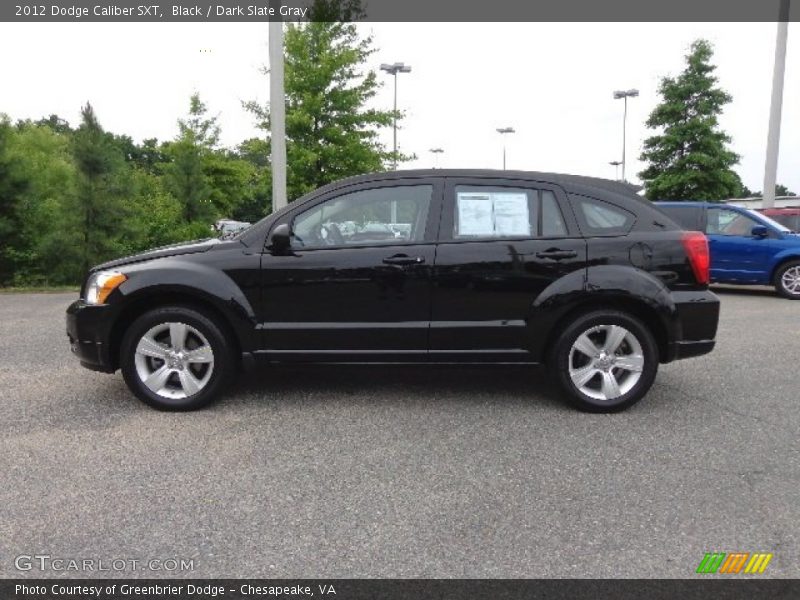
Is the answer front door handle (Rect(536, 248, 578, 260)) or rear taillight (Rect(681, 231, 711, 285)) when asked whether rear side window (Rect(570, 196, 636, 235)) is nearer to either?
front door handle (Rect(536, 248, 578, 260))

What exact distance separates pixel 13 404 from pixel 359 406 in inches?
101

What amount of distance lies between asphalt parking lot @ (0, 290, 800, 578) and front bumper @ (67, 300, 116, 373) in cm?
36

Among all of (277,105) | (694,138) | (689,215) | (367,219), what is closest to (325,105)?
(277,105)

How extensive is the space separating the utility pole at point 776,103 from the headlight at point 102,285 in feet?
59.0

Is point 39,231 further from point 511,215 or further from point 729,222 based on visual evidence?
point 729,222

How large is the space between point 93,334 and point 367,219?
211 centimetres

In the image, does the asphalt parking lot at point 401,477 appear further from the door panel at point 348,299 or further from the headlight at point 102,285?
the headlight at point 102,285

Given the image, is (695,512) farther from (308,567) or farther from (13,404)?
(13,404)

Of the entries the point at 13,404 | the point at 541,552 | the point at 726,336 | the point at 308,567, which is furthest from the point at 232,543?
the point at 726,336

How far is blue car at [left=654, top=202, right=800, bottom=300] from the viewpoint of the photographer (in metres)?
10.8

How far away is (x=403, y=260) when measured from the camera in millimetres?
4371

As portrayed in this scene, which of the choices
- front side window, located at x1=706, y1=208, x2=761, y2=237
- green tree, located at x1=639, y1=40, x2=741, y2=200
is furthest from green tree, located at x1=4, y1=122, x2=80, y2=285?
green tree, located at x1=639, y1=40, x2=741, y2=200

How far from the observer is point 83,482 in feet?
10.7

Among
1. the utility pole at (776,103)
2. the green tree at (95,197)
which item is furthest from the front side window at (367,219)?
the utility pole at (776,103)
